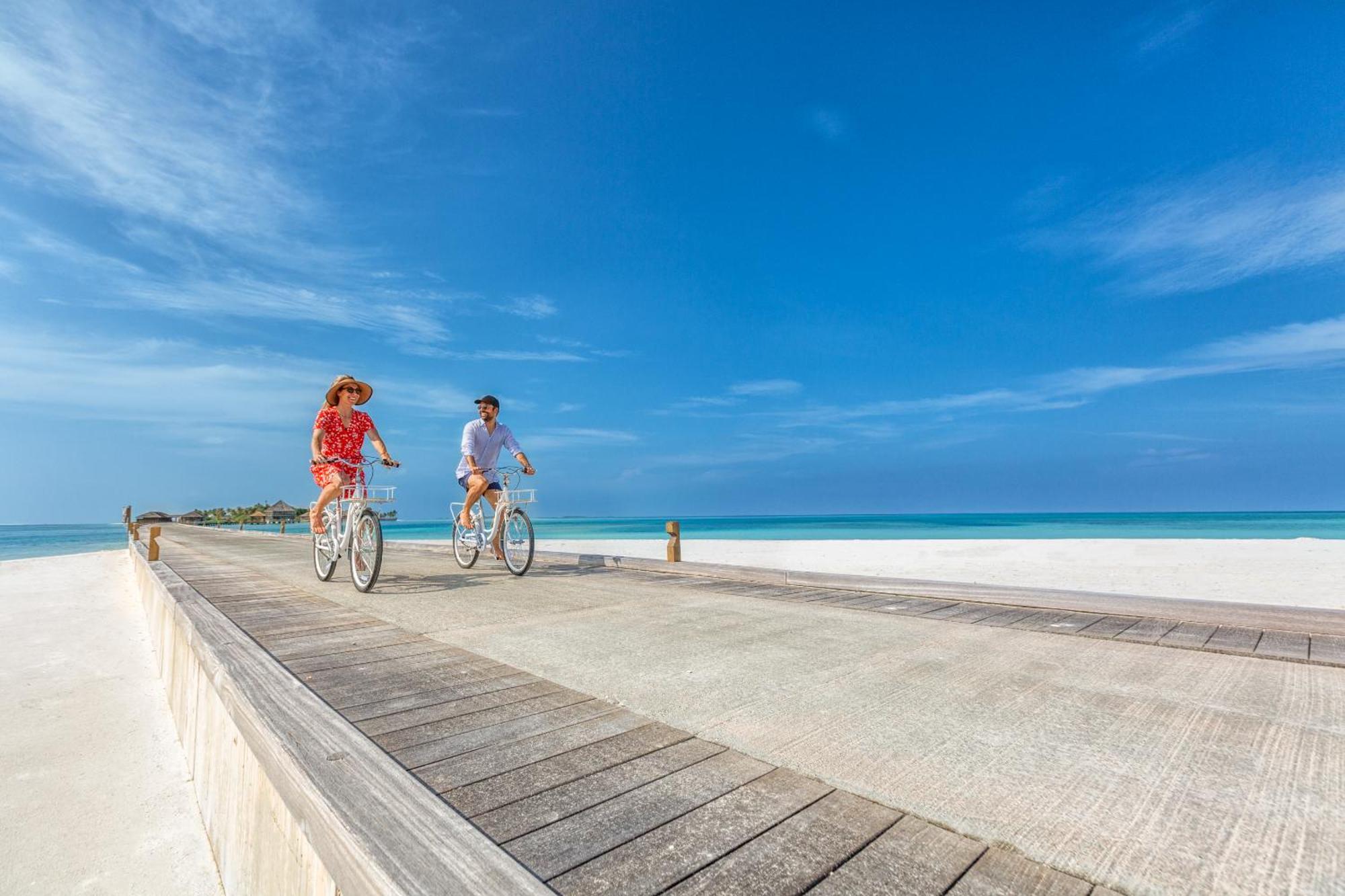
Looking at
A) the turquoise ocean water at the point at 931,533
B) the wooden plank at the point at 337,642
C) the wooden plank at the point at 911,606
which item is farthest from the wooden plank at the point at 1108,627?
the turquoise ocean water at the point at 931,533

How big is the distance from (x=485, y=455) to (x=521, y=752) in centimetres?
548

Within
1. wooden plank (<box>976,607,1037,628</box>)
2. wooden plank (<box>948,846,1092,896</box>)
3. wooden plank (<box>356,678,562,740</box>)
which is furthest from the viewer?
wooden plank (<box>976,607,1037,628</box>)

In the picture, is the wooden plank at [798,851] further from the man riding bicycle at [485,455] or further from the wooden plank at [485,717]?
the man riding bicycle at [485,455]

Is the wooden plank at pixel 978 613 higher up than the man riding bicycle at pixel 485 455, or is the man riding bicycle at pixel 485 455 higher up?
the man riding bicycle at pixel 485 455

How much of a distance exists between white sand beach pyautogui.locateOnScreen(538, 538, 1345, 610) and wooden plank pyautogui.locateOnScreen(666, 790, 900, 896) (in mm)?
7049

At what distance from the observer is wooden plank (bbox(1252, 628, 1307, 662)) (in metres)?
3.19

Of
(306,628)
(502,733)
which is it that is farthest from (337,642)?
(502,733)

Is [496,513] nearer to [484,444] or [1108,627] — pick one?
[484,444]

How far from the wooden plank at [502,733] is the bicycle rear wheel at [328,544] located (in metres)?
4.90

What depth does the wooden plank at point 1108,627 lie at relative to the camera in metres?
3.78

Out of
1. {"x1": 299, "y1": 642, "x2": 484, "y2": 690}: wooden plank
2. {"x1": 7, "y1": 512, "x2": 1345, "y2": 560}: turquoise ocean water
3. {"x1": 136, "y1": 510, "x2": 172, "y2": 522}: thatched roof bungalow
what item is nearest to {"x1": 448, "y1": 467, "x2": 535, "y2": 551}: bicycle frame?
{"x1": 299, "y1": 642, "x2": 484, "y2": 690}: wooden plank

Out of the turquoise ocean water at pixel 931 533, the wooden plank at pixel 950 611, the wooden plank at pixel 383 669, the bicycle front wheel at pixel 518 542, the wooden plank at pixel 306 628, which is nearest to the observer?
the wooden plank at pixel 383 669

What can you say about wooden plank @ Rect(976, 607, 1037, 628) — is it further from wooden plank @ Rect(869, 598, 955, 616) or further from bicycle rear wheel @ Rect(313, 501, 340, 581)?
bicycle rear wheel @ Rect(313, 501, 340, 581)

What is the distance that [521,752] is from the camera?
2088mm
